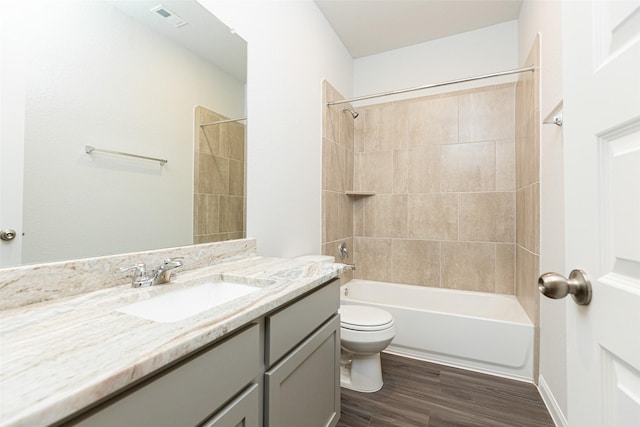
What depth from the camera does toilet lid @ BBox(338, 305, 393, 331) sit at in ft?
5.83

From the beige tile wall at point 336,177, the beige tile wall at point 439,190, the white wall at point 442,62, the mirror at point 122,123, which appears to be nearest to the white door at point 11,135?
the mirror at point 122,123

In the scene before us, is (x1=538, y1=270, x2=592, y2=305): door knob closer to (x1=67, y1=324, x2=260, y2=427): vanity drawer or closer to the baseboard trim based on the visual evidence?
(x1=67, y1=324, x2=260, y2=427): vanity drawer

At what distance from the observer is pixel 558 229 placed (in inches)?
59.6

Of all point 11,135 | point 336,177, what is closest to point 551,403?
point 336,177

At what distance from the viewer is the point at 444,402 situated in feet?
5.62

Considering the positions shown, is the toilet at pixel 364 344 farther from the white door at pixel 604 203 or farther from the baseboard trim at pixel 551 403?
the white door at pixel 604 203

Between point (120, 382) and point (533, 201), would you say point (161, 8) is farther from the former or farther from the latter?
point (533, 201)

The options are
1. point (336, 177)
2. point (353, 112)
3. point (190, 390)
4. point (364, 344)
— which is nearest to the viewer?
point (190, 390)

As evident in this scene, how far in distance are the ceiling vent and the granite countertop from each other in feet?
3.48

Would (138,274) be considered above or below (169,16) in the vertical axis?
below

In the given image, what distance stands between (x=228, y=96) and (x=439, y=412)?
6.69 ft

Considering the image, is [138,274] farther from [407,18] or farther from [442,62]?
[442,62]

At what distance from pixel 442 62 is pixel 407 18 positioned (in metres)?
0.56

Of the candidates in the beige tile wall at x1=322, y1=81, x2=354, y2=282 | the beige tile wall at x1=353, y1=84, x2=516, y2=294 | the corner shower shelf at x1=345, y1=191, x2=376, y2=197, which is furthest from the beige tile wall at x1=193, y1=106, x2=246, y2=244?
the beige tile wall at x1=353, y1=84, x2=516, y2=294
